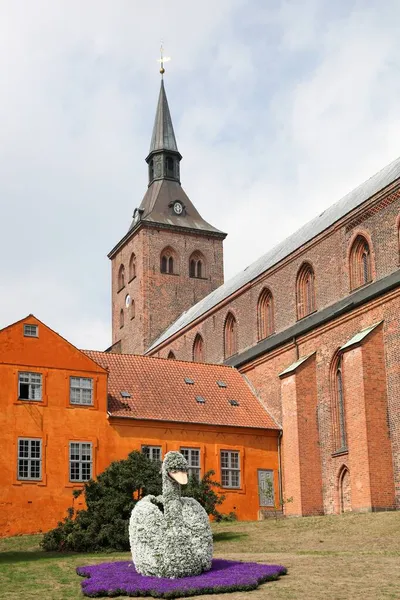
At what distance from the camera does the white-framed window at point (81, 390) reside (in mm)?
33844

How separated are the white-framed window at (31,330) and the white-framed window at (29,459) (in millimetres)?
3921

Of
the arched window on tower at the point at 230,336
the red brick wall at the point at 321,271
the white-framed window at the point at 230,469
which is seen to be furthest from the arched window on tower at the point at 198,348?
the white-framed window at the point at 230,469

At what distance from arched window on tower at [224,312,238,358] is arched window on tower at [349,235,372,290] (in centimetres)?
1120

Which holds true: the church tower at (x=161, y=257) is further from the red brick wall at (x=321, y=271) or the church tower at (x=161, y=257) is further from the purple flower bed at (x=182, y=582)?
the purple flower bed at (x=182, y=582)

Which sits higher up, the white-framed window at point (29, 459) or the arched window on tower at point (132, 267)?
the arched window on tower at point (132, 267)

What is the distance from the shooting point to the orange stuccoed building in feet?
105

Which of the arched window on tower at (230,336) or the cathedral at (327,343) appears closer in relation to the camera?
the cathedral at (327,343)

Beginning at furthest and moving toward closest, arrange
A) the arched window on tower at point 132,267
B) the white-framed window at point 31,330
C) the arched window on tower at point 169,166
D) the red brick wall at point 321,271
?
the arched window on tower at point 169,166 → the arched window on tower at point 132,267 → the red brick wall at point 321,271 → the white-framed window at point 31,330

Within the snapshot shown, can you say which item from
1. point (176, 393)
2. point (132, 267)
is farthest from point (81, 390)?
point (132, 267)

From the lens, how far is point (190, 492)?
Result: 86.6ft

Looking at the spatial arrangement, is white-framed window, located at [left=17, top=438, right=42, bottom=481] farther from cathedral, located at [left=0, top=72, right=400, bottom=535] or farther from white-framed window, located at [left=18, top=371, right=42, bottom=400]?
white-framed window, located at [left=18, top=371, right=42, bottom=400]

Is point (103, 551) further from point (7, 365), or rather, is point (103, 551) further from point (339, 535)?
point (7, 365)

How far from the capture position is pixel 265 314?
144 feet

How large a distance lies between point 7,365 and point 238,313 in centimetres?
1641
